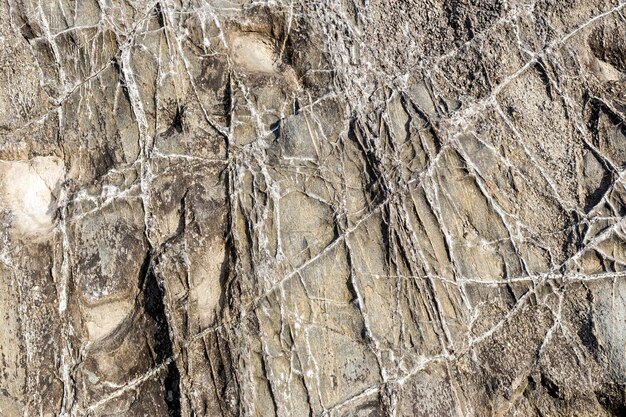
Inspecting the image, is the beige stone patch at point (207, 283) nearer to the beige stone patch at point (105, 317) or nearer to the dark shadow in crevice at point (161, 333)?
the dark shadow in crevice at point (161, 333)

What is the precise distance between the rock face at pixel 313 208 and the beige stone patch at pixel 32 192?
0.01 metres

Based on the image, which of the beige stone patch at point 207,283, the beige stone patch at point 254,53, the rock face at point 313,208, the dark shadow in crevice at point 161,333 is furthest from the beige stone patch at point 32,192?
the beige stone patch at point 254,53

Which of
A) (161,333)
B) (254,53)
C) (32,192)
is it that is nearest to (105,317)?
(161,333)

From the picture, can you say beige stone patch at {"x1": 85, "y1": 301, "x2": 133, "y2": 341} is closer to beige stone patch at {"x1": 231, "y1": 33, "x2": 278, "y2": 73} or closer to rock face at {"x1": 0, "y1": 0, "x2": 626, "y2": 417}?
rock face at {"x1": 0, "y1": 0, "x2": 626, "y2": 417}

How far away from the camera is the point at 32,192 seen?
3.66m

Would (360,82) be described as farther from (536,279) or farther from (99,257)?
(99,257)

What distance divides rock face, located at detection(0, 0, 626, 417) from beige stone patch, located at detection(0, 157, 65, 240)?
12 mm

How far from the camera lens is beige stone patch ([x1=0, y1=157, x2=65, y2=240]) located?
141 inches

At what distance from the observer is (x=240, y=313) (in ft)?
10.7

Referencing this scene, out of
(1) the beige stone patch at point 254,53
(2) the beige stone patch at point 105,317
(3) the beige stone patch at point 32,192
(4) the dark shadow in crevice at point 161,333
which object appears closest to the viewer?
(4) the dark shadow in crevice at point 161,333

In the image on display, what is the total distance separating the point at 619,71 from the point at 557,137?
1.80ft

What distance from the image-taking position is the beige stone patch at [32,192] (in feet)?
11.8

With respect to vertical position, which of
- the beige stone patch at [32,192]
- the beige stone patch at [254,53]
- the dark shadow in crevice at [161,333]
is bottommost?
the dark shadow in crevice at [161,333]

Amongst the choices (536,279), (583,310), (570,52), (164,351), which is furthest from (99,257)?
(570,52)
